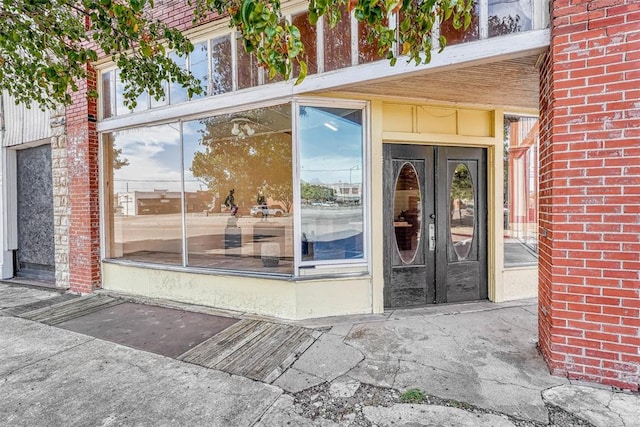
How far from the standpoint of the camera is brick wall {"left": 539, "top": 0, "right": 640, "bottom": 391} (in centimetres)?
260

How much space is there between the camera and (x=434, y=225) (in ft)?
15.3

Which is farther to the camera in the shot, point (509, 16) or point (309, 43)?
point (309, 43)

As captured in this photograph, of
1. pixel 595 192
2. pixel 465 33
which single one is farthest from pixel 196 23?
pixel 595 192

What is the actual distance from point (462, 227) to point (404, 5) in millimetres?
3561

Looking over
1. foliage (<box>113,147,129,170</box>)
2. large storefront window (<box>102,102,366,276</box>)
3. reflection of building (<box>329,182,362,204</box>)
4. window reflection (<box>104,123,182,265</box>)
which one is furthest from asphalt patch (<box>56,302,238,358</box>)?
foliage (<box>113,147,129,170</box>)

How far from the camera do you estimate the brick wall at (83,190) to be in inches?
219

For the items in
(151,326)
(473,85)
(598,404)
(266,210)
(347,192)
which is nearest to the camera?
(598,404)

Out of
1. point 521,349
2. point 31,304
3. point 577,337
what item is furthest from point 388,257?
point 31,304

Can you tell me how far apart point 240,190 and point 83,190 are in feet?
14.1

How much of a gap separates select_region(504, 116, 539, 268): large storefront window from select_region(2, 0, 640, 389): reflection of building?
1.3 inches

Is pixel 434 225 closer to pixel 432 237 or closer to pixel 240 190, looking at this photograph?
pixel 432 237

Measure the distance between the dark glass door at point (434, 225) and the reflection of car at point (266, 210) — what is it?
3.68 metres

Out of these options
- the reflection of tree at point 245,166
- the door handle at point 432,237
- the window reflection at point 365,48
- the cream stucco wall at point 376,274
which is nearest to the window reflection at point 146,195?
the reflection of tree at point 245,166

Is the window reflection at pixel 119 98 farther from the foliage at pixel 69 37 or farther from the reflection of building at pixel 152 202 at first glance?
the reflection of building at pixel 152 202
